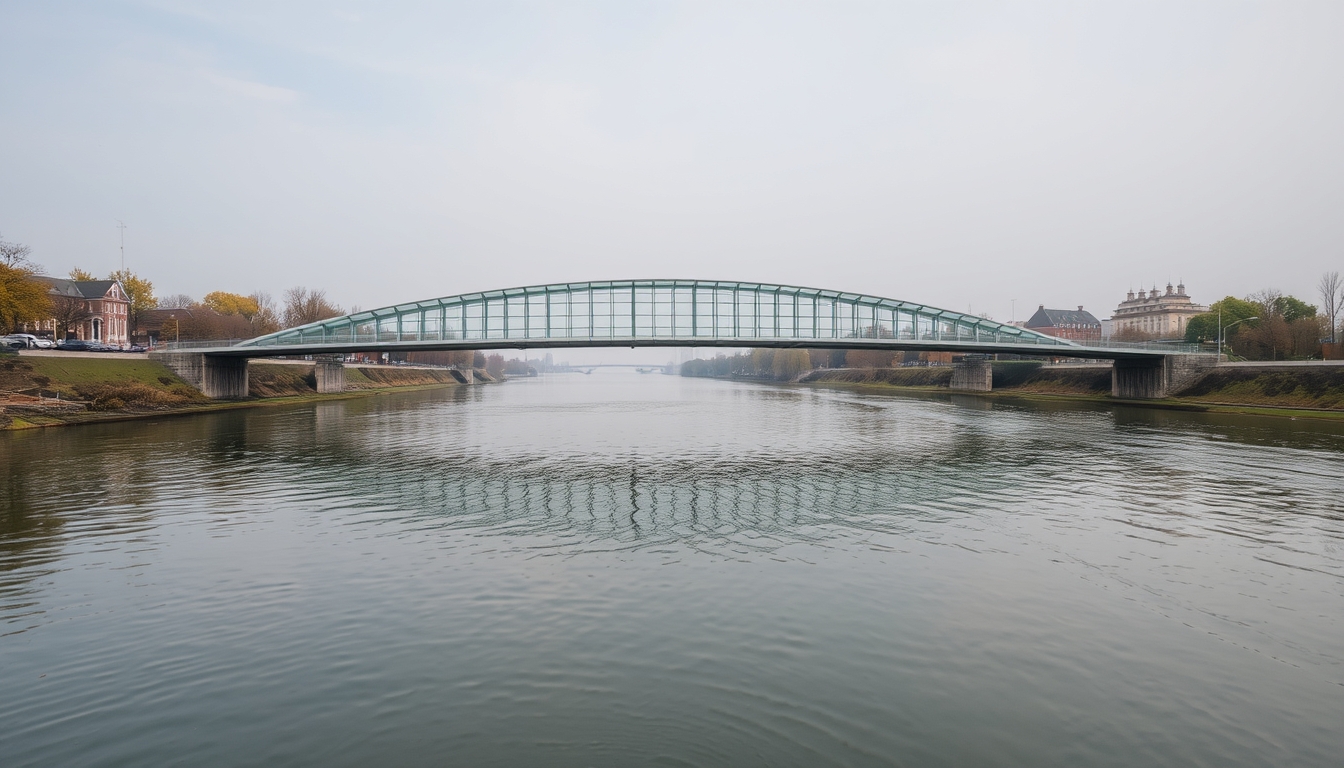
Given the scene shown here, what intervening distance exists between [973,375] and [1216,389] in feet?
126

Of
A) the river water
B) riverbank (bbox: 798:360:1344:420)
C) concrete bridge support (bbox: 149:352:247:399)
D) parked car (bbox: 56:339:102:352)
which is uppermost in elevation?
parked car (bbox: 56:339:102:352)

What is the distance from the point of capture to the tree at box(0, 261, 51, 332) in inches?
2682

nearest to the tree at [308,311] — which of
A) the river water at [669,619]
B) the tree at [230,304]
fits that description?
the tree at [230,304]

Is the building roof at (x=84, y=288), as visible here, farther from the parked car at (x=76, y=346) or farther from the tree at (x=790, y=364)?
the tree at (x=790, y=364)

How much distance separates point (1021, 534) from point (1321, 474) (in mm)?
21328

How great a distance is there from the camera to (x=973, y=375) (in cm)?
11144

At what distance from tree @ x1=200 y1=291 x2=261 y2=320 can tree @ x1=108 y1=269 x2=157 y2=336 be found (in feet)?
31.4

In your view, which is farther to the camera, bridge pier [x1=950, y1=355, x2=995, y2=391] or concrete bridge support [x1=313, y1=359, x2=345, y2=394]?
bridge pier [x1=950, y1=355, x2=995, y2=391]

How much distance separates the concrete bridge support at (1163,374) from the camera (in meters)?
79.5

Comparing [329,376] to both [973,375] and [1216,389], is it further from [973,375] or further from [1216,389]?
[1216,389]

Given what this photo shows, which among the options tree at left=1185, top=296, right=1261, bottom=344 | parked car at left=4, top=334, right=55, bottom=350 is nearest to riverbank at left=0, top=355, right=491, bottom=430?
parked car at left=4, top=334, right=55, bottom=350

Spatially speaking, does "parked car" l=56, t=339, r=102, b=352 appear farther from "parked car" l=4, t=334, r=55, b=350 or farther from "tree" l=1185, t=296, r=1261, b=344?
"tree" l=1185, t=296, r=1261, b=344

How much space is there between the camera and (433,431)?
163ft

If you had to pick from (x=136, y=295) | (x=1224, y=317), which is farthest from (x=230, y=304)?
(x=1224, y=317)
